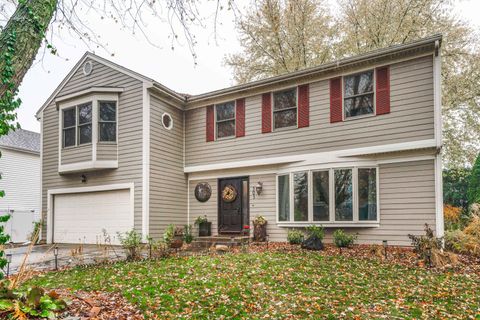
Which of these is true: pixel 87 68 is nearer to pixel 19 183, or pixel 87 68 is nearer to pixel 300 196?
pixel 300 196

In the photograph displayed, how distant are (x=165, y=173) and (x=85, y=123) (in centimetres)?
341

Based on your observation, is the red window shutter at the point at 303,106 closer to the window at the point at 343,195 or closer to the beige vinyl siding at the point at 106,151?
the window at the point at 343,195

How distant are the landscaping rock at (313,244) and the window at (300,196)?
1235mm

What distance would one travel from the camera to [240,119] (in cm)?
1213

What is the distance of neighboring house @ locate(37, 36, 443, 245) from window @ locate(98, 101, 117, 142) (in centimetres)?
4

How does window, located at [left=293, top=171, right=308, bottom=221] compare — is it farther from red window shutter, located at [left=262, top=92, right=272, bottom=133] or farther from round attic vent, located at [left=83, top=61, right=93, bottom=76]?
round attic vent, located at [left=83, top=61, right=93, bottom=76]

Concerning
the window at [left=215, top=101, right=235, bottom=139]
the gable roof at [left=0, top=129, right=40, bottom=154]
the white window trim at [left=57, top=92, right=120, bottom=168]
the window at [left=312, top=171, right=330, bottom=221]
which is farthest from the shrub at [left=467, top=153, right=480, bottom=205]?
the gable roof at [left=0, top=129, right=40, bottom=154]

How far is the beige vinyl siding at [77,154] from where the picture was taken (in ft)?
39.5

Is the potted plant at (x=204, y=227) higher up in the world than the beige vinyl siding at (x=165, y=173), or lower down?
lower down

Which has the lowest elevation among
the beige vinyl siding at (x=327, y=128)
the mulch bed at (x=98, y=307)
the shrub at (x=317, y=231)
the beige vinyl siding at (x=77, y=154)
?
the mulch bed at (x=98, y=307)

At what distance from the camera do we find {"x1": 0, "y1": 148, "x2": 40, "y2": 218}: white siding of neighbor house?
61.4 ft

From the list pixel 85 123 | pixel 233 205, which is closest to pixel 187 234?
pixel 233 205

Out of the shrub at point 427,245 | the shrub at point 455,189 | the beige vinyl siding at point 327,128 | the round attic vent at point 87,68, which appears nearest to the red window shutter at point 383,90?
the beige vinyl siding at point 327,128

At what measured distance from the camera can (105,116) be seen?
12180 millimetres
